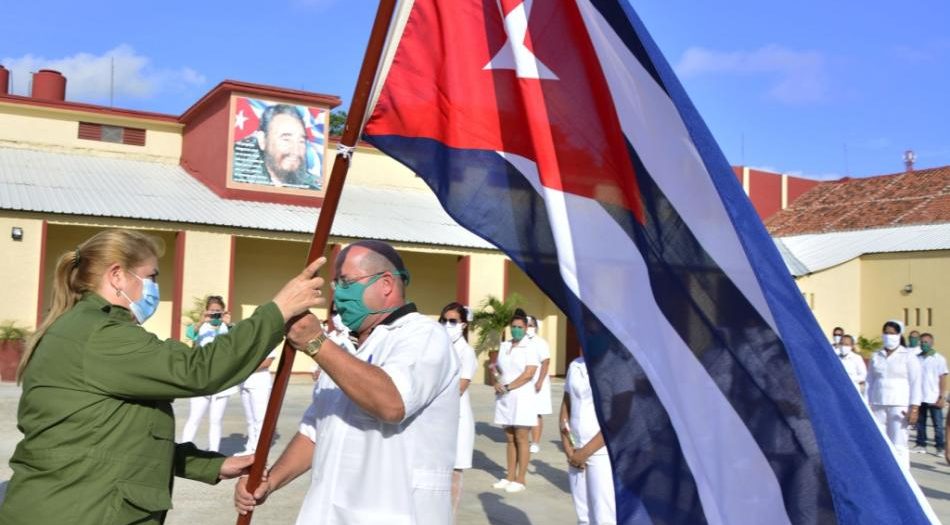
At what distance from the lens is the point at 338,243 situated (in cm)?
2455

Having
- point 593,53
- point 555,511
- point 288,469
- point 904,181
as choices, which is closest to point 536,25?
point 593,53

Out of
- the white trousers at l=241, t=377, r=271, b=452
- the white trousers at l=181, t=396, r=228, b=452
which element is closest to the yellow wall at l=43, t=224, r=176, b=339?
the white trousers at l=241, t=377, r=271, b=452

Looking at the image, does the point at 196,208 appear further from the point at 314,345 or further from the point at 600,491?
the point at 314,345

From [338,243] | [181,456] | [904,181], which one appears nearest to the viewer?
[181,456]

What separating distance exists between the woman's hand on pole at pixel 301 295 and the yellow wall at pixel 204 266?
21.2 metres

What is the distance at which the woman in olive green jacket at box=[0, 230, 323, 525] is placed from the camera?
303cm

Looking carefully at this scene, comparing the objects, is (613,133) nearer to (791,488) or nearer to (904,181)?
(791,488)

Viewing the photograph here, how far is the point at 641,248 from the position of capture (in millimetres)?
3416

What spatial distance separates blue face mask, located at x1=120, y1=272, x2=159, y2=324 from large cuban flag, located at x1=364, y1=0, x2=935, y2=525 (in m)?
1.03

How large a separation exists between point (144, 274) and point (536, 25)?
5.59ft

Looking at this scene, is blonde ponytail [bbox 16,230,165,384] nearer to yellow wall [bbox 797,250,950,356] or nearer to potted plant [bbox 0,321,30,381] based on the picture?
potted plant [bbox 0,321,30,381]

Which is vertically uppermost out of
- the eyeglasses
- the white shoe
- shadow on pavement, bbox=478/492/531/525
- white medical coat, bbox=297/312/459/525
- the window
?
the window

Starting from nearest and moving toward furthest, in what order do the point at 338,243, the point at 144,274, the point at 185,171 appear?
1. the point at 144,274
2. the point at 338,243
3. the point at 185,171

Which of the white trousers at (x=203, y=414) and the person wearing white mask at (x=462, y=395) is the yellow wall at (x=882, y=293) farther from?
the white trousers at (x=203, y=414)
